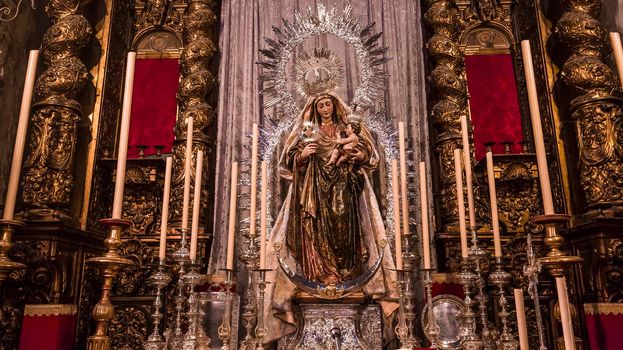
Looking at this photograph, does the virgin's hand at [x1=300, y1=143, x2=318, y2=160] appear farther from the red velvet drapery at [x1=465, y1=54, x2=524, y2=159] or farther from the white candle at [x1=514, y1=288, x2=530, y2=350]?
the white candle at [x1=514, y1=288, x2=530, y2=350]

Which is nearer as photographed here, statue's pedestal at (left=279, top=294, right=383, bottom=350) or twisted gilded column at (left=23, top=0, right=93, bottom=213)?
statue's pedestal at (left=279, top=294, right=383, bottom=350)

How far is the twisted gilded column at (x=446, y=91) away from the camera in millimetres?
A: 5082

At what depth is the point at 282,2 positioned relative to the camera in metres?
5.88

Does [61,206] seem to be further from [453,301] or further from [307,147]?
[453,301]

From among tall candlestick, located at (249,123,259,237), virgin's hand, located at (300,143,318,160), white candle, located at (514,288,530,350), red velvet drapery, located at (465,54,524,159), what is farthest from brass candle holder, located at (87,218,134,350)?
red velvet drapery, located at (465,54,524,159)

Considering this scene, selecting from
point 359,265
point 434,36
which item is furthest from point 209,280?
point 434,36

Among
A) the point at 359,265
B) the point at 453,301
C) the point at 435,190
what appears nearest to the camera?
the point at 453,301

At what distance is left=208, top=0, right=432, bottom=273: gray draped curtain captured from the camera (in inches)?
207

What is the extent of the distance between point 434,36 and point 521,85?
1161 mm

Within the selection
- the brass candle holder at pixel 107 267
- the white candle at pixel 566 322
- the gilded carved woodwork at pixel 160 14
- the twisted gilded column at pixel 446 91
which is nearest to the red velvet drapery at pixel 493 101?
the twisted gilded column at pixel 446 91

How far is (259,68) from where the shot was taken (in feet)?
18.4

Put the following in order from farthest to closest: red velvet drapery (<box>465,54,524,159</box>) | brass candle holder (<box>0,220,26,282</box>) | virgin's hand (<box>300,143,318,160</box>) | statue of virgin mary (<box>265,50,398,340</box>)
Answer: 1. red velvet drapery (<box>465,54,524,159</box>)
2. virgin's hand (<box>300,143,318,160</box>)
3. statue of virgin mary (<box>265,50,398,340</box>)
4. brass candle holder (<box>0,220,26,282</box>)

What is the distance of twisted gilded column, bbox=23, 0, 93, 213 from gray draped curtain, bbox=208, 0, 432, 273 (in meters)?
1.42

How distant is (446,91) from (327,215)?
2009mm
